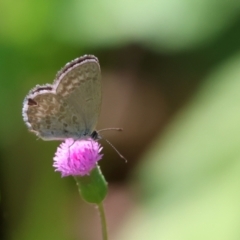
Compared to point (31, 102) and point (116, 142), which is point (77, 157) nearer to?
point (31, 102)

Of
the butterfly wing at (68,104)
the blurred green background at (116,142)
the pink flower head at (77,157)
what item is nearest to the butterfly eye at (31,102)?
the butterfly wing at (68,104)

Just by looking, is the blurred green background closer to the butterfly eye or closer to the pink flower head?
the pink flower head

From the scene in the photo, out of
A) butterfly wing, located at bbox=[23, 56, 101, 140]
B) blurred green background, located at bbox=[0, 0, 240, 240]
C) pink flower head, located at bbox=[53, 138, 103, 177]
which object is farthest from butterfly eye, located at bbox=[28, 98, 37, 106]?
blurred green background, located at bbox=[0, 0, 240, 240]

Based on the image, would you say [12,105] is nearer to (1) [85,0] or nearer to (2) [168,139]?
(1) [85,0]

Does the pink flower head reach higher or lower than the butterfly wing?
lower

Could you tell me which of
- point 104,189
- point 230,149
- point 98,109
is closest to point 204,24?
point 230,149

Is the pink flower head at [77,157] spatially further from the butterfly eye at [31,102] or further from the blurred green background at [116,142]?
the blurred green background at [116,142]

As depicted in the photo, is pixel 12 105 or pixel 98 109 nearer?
pixel 98 109
